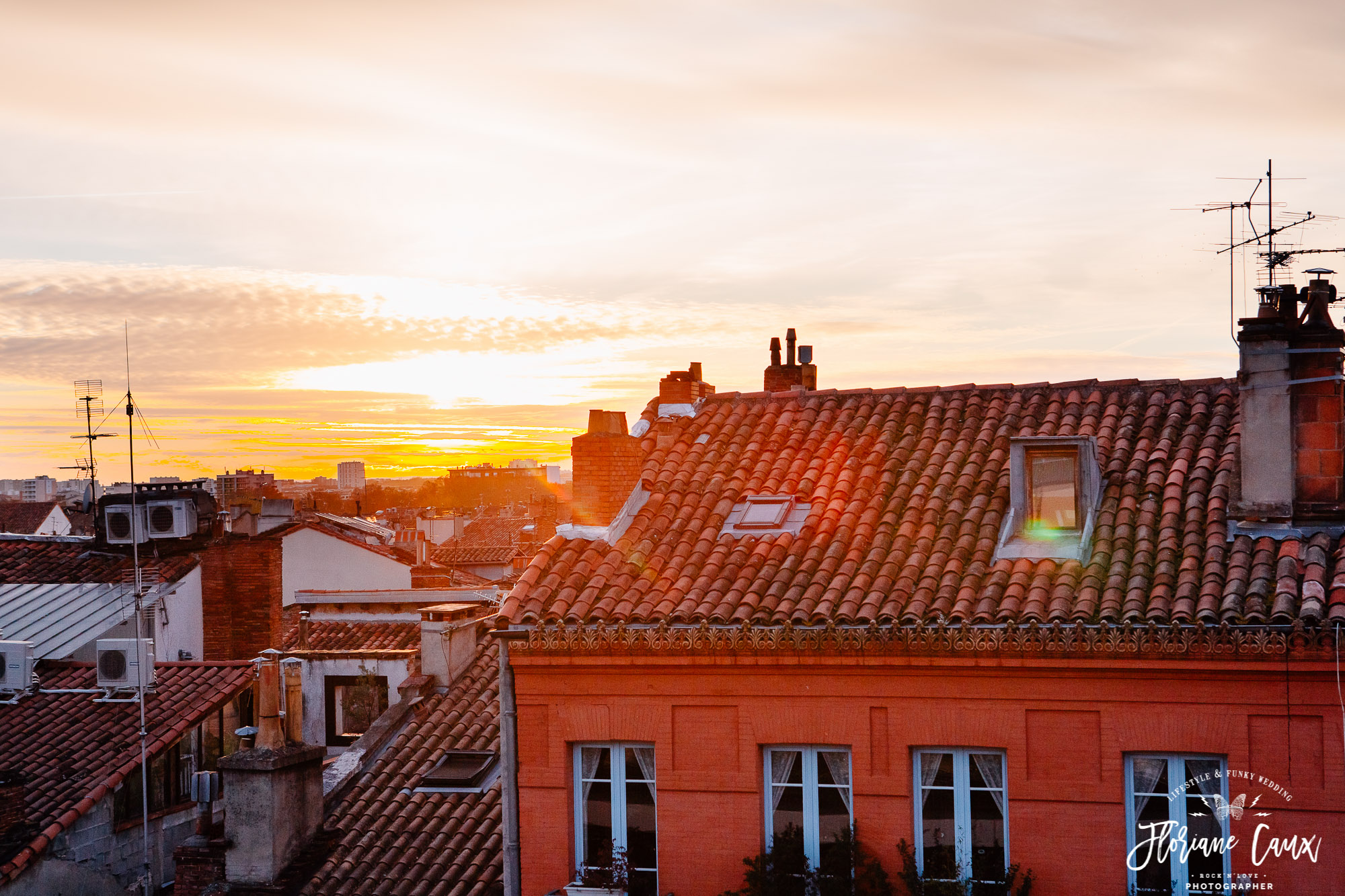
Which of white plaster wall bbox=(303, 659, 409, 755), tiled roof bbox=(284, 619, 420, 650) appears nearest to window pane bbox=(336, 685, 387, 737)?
white plaster wall bbox=(303, 659, 409, 755)

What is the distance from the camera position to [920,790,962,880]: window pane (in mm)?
11930

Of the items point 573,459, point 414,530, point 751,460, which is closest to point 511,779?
point 573,459

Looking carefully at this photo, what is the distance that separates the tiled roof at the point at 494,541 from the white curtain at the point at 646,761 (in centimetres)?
2217

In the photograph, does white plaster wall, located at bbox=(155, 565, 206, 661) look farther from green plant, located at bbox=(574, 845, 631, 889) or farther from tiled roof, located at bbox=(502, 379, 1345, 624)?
green plant, located at bbox=(574, 845, 631, 889)

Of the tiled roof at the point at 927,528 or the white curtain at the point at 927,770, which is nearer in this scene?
the tiled roof at the point at 927,528

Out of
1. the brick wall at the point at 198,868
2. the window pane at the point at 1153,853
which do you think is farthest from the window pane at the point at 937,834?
the brick wall at the point at 198,868

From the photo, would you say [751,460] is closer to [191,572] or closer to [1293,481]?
[1293,481]

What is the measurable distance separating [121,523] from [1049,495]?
18483mm

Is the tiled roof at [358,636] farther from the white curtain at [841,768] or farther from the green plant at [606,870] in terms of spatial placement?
the white curtain at [841,768]

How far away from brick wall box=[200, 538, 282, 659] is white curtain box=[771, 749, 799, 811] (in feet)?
49.5

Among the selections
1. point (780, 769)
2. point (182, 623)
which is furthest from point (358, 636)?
point (780, 769)

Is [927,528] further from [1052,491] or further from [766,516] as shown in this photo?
[766,516]

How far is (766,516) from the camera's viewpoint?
14.4 m

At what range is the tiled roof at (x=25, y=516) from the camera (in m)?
63.0
